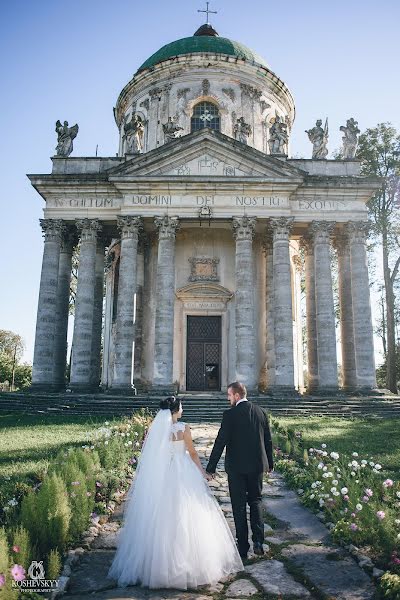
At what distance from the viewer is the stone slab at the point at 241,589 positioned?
4.50 meters

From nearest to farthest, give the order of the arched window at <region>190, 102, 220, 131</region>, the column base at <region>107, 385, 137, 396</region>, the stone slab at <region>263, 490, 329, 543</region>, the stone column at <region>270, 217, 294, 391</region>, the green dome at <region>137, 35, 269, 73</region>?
the stone slab at <region>263, 490, 329, 543</region>, the column base at <region>107, 385, 137, 396</region>, the stone column at <region>270, 217, 294, 391</region>, the arched window at <region>190, 102, 220, 131</region>, the green dome at <region>137, 35, 269, 73</region>

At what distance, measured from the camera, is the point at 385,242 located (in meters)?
28.5

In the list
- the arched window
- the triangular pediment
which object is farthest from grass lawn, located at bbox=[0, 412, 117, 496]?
the arched window

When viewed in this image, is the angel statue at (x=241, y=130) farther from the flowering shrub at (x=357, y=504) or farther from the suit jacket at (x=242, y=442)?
the suit jacket at (x=242, y=442)

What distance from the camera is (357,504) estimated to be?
5785 mm

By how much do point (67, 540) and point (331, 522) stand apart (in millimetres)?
3602

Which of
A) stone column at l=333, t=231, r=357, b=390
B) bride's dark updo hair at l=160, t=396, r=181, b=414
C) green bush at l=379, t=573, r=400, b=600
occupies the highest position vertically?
stone column at l=333, t=231, r=357, b=390

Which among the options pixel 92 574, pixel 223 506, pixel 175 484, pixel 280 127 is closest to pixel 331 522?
pixel 223 506

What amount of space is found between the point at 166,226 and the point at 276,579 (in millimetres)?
18083

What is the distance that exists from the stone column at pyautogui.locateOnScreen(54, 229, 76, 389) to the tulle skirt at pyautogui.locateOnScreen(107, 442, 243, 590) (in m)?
17.6

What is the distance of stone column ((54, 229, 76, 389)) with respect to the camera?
22031 millimetres

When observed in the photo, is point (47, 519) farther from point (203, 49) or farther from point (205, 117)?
point (203, 49)

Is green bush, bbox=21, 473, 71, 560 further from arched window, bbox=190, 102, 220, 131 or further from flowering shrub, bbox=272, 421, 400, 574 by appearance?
arched window, bbox=190, 102, 220, 131

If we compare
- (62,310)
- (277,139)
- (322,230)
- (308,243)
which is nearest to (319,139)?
(277,139)
